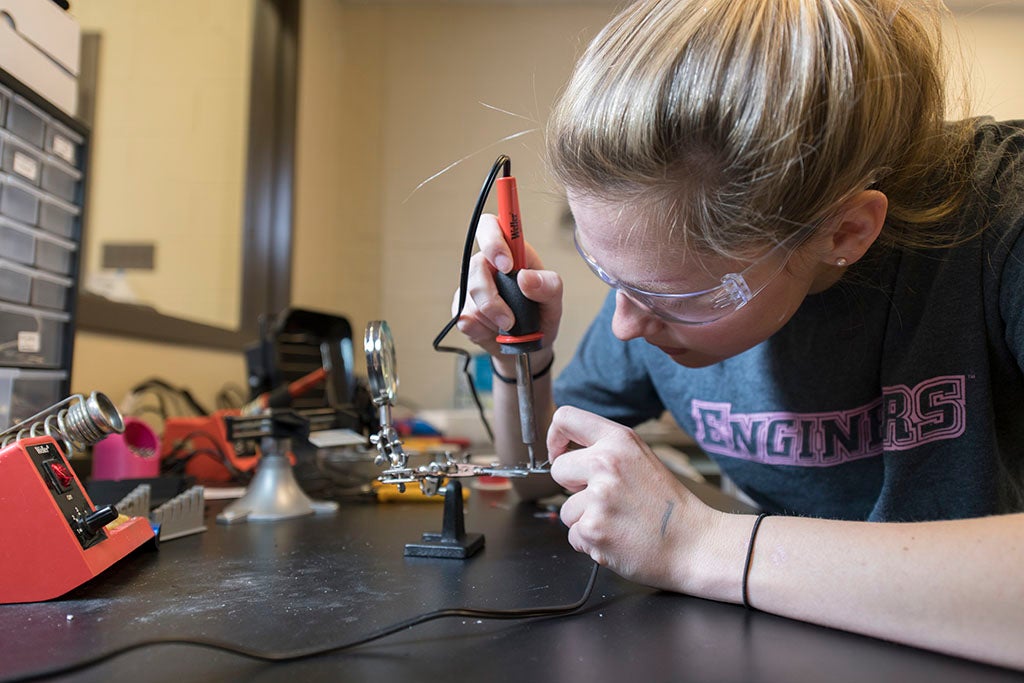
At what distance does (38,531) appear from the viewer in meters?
0.55

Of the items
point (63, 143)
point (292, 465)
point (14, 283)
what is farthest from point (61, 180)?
point (292, 465)

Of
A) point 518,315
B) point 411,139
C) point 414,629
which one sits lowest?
point 414,629

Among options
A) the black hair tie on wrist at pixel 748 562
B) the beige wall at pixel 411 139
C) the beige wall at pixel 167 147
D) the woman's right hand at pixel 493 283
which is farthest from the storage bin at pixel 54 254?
the beige wall at pixel 411 139

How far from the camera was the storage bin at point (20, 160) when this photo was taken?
0.81m

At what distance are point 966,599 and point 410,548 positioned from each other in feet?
1.56

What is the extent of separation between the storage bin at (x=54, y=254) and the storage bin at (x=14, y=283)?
0.03m

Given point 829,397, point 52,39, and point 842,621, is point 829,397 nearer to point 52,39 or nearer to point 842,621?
point 842,621

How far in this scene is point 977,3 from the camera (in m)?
0.92

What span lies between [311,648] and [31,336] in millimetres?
654

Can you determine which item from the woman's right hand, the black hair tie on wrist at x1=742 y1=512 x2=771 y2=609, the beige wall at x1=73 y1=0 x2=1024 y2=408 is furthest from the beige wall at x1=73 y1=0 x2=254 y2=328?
the black hair tie on wrist at x1=742 y1=512 x2=771 y2=609

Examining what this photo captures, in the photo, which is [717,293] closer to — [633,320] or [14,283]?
[633,320]

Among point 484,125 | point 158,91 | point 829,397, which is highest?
point 484,125

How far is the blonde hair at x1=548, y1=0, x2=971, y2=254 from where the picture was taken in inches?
22.3

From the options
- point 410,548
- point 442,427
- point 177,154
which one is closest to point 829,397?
point 410,548
